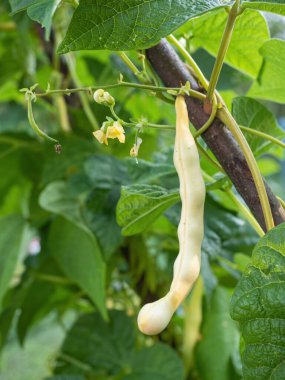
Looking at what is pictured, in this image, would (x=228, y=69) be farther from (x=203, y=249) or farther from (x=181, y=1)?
(x=181, y=1)

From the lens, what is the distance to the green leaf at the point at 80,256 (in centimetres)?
53

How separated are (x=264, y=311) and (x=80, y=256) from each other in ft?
1.06

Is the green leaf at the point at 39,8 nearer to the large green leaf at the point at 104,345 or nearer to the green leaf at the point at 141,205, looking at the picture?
the green leaf at the point at 141,205

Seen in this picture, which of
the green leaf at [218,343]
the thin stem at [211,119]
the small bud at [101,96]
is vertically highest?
the small bud at [101,96]

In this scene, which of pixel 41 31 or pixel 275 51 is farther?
pixel 41 31

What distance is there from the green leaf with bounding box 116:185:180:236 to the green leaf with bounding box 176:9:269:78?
0.12m

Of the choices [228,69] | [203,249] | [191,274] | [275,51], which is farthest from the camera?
[228,69]

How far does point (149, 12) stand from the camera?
0.86 ft

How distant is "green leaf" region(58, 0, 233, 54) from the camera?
254 millimetres

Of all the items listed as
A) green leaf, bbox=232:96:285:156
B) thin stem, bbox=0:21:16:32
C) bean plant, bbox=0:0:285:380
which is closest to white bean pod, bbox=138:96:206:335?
bean plant, bbox=0:0:285:380

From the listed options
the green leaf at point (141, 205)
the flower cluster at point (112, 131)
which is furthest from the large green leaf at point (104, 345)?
the flower cluster at point (112, 131)

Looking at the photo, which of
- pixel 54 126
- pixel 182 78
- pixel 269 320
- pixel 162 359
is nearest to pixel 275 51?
pixel 182 78

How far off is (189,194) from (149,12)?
0.08 m

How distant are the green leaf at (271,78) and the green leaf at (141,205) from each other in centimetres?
10
